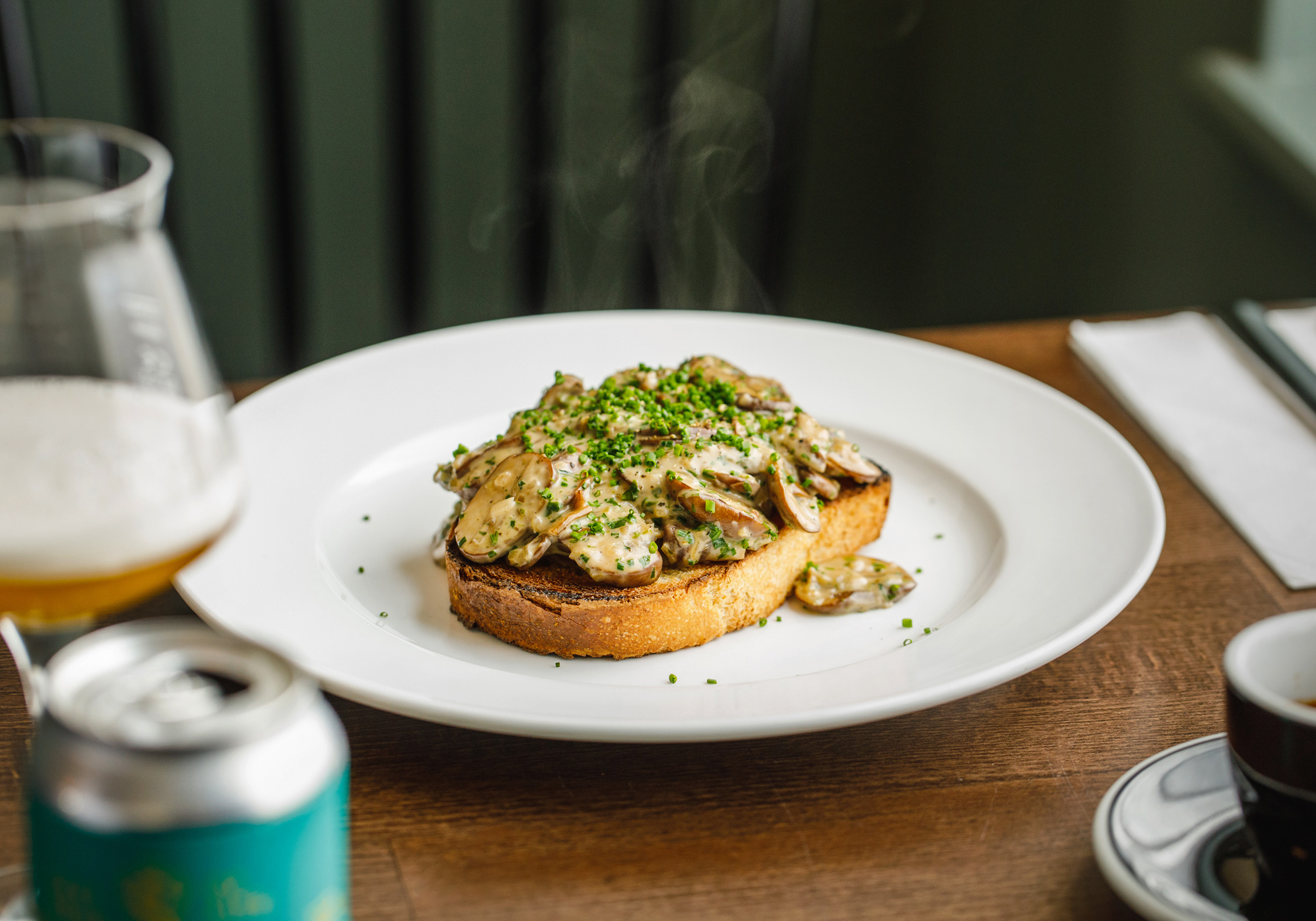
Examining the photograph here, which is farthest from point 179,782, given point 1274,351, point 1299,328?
point 1299,328

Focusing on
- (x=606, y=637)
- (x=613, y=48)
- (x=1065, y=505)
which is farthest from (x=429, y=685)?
(x=613, y=48)

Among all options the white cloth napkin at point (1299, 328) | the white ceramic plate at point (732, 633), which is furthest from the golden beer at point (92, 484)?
the white cloth napkin at point (1299, 328)

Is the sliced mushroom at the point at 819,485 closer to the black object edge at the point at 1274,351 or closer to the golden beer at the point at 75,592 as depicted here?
the golden beer at the point at 75,592

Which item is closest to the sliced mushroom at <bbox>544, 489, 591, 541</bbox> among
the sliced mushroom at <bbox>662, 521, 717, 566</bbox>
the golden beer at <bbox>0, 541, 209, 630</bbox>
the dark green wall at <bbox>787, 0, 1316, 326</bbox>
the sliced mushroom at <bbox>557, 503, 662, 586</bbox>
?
the sliced mushroom at <bbox>557, 503, 662, 586</bbox>

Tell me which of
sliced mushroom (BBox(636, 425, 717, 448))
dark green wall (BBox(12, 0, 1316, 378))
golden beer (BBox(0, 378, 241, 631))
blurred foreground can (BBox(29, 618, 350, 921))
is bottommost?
dark green wall (BBox(12, 0, 1316, 378))

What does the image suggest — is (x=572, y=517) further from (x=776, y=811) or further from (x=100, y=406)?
(x=100, y=406)

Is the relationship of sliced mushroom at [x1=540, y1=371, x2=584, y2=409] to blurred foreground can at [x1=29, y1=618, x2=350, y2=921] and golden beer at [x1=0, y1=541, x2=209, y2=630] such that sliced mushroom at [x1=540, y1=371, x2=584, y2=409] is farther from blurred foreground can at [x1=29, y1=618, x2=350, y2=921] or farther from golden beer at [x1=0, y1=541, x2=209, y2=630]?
blurred foreground can at [x1=29, y1=618, x2=350, y2=921]
